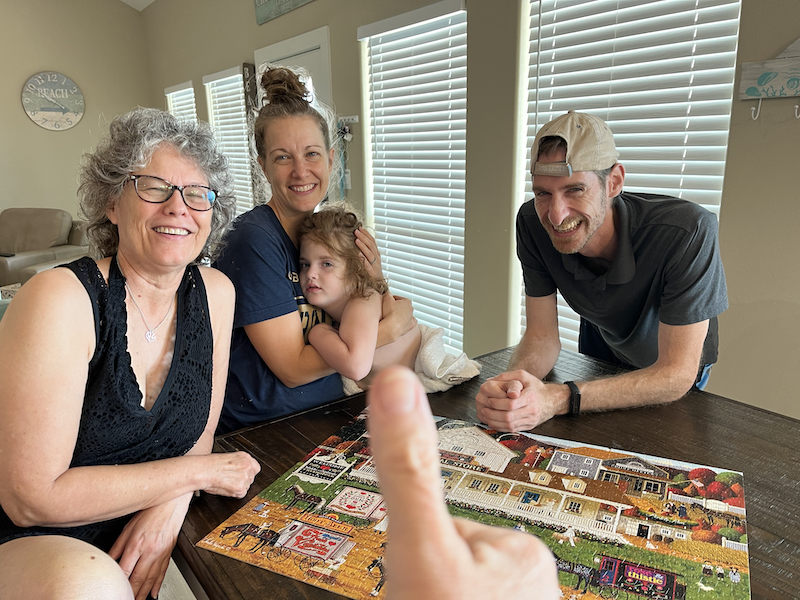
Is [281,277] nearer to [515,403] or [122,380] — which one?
[122,380]

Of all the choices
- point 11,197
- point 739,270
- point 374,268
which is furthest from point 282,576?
point 11,197

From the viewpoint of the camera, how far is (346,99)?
11.6 feet

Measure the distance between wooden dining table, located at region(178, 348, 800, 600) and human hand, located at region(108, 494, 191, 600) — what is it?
0.09ft

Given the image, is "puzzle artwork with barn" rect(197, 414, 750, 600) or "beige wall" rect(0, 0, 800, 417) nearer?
"puzzle artwork with barn" rect(197, 414, 750, 600)

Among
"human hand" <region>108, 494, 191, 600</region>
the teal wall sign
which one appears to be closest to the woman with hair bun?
"human hand" <region>108, 494, 191, 600</region>

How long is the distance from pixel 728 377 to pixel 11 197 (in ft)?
23.8

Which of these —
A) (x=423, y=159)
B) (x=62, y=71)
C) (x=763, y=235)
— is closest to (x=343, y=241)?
(x=763, y=235)

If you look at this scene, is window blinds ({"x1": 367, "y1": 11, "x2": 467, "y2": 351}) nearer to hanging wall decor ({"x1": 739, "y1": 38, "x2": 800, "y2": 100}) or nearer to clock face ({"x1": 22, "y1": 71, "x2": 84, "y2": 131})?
hanging wall decor ({"x1": 739, "y1": 38, "x2": 800, "y2": 100})

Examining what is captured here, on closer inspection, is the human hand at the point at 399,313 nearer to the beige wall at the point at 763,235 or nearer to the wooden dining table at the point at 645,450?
the wooden dining table at the point at 645,450

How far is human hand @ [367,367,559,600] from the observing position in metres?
0.25

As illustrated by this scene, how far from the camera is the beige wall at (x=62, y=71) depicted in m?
5.92

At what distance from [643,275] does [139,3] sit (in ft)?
24.0

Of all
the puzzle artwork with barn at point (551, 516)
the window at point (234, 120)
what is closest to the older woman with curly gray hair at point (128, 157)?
the puzzle artwork with barn at point (551, 516)

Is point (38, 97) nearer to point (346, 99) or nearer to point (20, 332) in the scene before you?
point (346, 99)
